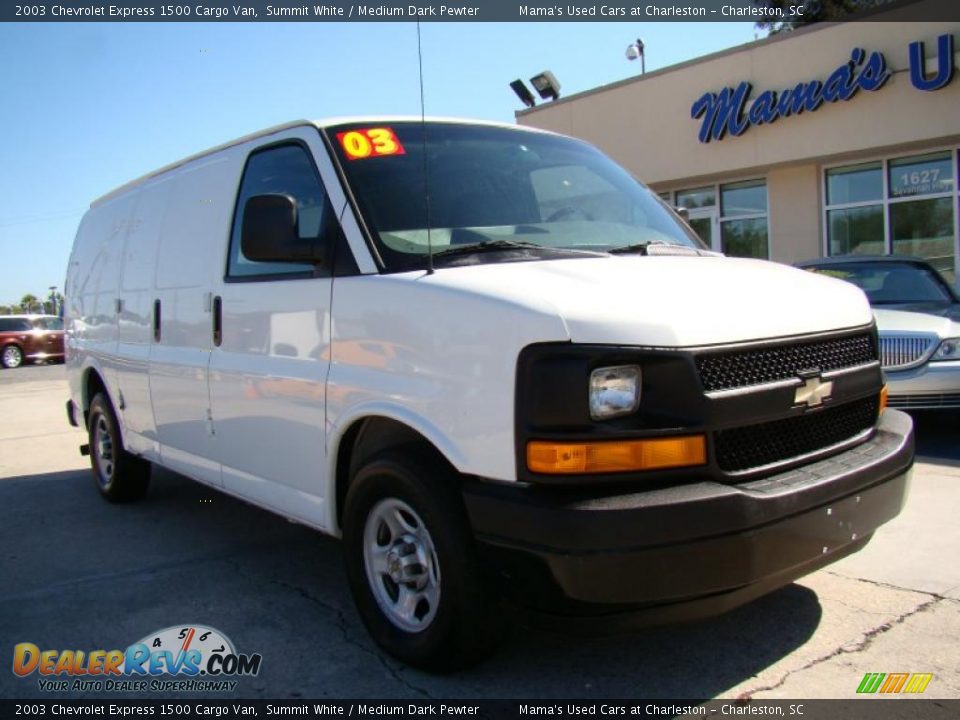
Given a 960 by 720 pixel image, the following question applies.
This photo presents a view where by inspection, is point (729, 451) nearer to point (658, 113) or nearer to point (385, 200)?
point (385, 200)

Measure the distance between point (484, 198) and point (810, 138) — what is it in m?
12.3

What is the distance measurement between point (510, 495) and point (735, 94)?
14317mm

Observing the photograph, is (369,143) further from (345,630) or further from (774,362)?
(345,630)

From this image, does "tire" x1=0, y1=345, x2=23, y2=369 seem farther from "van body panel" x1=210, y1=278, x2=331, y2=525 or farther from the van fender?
the van fender

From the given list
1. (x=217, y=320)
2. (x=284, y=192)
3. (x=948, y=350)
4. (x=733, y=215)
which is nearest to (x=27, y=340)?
(x=733, y=215)

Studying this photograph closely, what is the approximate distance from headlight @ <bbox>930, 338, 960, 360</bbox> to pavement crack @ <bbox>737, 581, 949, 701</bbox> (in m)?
3.87

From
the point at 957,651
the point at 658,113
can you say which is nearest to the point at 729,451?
the point at 957,651

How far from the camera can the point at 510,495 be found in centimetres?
255

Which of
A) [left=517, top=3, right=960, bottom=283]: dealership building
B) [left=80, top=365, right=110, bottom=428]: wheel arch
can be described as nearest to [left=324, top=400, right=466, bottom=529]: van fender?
[left=80, top=365, right=110, bottom=428]: wheel arch

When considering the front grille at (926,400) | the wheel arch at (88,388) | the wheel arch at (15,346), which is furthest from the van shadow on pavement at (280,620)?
the wheel arch at (15,346)

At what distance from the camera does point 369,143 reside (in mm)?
3637

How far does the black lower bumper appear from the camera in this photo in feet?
7.93

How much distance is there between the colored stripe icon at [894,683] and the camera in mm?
2861

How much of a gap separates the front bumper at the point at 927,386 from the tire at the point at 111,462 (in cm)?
603
